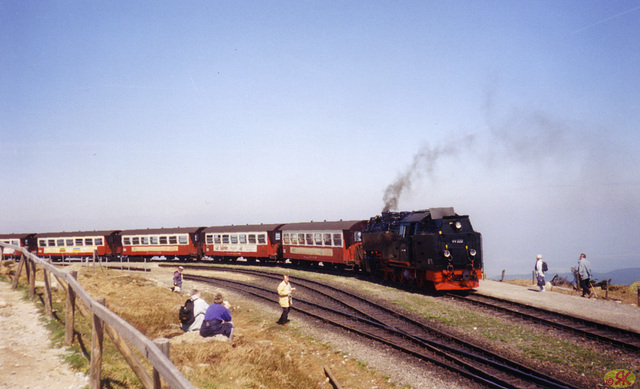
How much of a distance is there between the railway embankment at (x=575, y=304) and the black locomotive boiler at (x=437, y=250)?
1.71m

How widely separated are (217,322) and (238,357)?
1.40 meters

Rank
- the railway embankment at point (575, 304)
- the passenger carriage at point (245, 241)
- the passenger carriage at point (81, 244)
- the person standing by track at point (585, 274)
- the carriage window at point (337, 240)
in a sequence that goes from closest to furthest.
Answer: the railway embankment at point (575, 304), the person standing by track at point (585, 274), the carriage window at point (337, 240), the passenger carriage at point (245, 241), the passenger carriage at point (81, 244)

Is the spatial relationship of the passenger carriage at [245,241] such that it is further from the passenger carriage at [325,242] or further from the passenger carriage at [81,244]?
the passenger carriage at [81,244]

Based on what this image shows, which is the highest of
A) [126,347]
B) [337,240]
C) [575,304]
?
[126,347]

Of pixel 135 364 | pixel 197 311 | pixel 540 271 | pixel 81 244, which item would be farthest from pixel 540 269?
pixel 81 244

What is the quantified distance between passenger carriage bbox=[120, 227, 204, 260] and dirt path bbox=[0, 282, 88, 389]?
26.7 meters

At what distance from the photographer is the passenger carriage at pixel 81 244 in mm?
38594

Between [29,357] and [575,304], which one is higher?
[29,357]

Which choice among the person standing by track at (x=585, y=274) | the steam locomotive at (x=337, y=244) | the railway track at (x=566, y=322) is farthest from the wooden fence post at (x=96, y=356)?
the person standing by track at (x=585, y=274)

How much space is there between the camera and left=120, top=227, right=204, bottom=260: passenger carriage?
35406 millimetres

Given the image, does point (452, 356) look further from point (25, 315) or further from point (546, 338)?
point (25, 315)

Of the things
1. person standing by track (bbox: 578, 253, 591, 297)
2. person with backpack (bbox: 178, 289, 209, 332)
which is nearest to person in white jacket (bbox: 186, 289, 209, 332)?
person with backpack (bbox: 178, 289, 209, 332)

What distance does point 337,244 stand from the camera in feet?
83.9

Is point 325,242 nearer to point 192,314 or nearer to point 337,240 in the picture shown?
point 337,240
